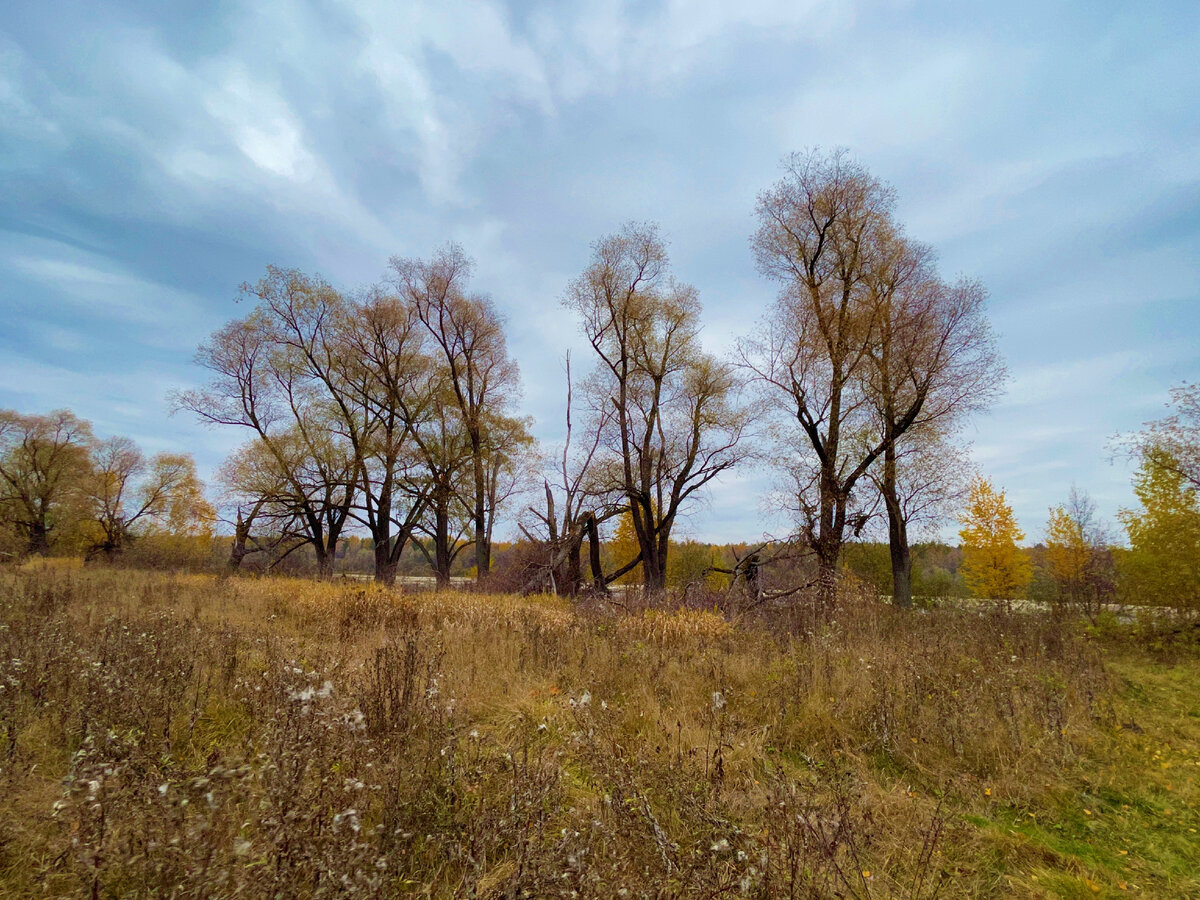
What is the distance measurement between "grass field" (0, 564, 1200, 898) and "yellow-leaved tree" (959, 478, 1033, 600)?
77.7ft

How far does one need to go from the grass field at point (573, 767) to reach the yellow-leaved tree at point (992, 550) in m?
23.7

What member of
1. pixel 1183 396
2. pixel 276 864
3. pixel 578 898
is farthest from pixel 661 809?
pixel 1183 396

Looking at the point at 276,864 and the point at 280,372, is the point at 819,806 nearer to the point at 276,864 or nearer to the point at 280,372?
the point at 276,864

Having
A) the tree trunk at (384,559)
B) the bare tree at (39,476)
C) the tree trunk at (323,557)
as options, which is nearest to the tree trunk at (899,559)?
the tree trunk at (384,559)

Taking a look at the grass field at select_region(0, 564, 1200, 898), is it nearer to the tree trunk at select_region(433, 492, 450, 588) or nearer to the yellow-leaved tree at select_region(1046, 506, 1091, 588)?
the tree trunk at select_region(433, 492, 450, 588)

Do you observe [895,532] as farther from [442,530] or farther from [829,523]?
[442,530]

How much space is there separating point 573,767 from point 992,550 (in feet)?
111

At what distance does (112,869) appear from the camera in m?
2.46

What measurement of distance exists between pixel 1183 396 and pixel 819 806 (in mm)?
16700

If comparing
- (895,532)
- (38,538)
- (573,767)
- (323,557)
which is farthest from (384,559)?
(38,538)

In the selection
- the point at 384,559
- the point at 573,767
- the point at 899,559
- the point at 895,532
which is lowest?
Answer: the point at 573,767

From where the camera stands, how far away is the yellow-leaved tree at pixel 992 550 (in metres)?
28.6

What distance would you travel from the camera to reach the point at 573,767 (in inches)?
179

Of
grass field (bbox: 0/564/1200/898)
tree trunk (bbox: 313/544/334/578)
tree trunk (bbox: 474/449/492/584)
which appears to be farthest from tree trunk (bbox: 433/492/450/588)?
grass field (bbox: 0/564/1200/898)
